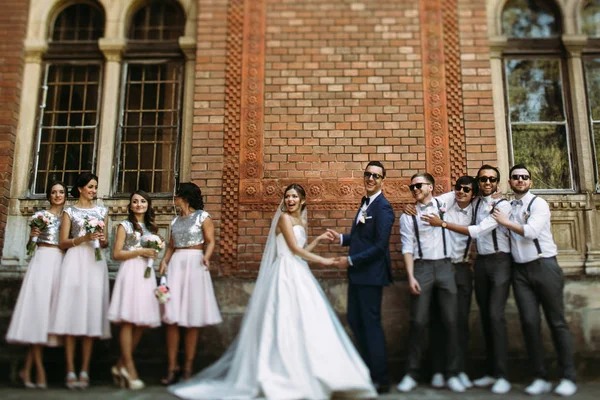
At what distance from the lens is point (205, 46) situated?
7.36 m

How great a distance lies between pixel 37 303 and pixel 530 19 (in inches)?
280

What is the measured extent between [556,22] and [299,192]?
4602 mm

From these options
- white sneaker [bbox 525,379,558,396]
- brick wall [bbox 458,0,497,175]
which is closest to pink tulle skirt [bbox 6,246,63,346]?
white sneaker [bbox 525,379,558,396]

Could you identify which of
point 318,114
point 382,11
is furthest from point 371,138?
point 382,11

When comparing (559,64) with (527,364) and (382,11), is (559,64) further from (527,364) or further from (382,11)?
(527,364)

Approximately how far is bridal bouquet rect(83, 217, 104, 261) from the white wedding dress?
5.27 ft

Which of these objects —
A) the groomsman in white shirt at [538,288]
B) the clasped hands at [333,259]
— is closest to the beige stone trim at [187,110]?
the clasped hands at [333,259]

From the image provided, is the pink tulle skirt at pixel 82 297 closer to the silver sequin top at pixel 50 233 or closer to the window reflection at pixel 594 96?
the silver sequin top at pixel 50 233

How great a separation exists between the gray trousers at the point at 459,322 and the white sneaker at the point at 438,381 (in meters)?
0.07

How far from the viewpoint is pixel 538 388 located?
5.29 metres

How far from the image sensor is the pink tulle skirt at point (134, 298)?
18.3 feet

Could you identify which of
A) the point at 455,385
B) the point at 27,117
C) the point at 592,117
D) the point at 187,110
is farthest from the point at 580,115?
the point at 27,117

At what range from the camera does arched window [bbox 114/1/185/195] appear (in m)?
7.37

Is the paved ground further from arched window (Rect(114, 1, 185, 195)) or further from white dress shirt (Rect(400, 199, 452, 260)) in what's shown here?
arched window (Rect(114, 1, 185, 195))
